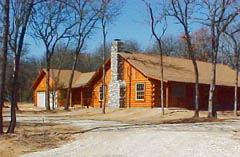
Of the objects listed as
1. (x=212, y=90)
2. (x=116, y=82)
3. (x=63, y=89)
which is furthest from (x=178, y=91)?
(x=63, y=89)

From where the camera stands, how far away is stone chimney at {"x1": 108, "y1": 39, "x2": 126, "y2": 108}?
31953 millimetres

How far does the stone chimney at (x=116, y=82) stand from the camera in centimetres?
3195

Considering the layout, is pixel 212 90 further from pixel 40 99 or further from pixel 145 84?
pixel 40 99

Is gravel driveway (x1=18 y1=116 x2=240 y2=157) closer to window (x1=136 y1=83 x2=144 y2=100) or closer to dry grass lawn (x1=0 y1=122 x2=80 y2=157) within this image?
dry grass lawn (x1=0 y1=122 x2=80 y2=157)

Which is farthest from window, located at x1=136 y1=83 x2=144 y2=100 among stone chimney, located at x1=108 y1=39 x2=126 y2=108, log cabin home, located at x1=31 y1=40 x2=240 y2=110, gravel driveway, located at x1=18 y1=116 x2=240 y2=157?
gravel driveway, located at x1=18 y1=116 x2=240 y2=157

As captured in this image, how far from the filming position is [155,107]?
29.9 m

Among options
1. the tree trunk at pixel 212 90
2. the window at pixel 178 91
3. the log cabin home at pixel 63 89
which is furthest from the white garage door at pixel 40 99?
the tree trunk at pixel 212 90

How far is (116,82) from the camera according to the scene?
106ft

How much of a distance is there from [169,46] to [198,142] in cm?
5659

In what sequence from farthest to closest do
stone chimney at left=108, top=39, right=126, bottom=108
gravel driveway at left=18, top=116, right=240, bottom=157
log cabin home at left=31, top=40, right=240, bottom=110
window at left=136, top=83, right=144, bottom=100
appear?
1. stone chimney at left=108, top=39, right=126, bottom=108
2. window at left=136, top=83, right=144, bottom=100
3. log cabin home at left=31, top=40, right=240, bottom=110
4. gravel driveway at left=18, top=116, right=240, bottom=157

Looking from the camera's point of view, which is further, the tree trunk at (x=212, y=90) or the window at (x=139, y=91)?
the window at (x=139, y=91)

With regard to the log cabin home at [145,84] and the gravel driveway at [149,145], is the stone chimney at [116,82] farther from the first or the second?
the gravel driveway at [149,145]

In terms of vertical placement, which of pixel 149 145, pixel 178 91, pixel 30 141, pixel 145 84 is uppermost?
pixel 145 84

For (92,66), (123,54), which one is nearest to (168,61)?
(123,54)
